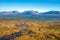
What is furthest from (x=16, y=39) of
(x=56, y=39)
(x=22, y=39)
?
(x=56, y=39)

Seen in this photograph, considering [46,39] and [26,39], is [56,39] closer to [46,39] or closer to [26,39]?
[46,39]

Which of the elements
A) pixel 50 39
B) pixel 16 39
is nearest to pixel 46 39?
pixel 50 39

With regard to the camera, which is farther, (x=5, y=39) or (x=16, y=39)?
(x=5, y=39)

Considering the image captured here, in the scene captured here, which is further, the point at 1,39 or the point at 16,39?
the point at 1,39

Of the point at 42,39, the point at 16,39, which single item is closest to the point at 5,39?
the point at 16,39

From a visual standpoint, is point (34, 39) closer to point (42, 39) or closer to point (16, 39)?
point (42, 39)

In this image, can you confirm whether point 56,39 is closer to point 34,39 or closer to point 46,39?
point 46,39

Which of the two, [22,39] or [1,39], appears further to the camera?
[1,39]
